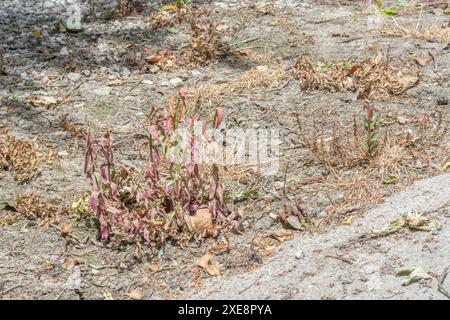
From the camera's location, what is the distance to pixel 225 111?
197 inches

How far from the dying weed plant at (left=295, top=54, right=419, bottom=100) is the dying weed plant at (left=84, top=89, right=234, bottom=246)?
60.9 inches

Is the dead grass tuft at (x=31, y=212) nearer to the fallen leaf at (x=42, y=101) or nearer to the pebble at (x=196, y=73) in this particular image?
the fallen leaf at (x=42, y=101)

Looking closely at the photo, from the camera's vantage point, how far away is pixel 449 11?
6.39m

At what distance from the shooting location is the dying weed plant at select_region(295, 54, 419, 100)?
5055mm

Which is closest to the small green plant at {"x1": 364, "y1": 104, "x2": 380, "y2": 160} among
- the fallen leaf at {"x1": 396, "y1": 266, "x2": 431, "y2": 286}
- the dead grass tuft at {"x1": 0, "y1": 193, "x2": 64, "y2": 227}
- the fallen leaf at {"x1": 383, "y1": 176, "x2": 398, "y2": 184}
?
the fallen leaf at {"x1": 383, "y1": 176, "x2": 398, "y2": 184}

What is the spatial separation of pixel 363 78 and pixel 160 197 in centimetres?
199

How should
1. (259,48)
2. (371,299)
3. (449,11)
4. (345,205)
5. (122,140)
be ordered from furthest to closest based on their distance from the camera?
1. (449,11)
2. (259,48)
3. (122,140)
4. (345,205)
5. (371,299)

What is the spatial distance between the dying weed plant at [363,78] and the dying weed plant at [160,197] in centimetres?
155

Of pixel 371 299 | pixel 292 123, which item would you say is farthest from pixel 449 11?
pixel 371 299

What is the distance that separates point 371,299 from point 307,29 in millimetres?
3508

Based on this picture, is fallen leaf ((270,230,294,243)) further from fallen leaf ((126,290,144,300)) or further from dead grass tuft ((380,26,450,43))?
dead grass tuft ((380,26,450,43))

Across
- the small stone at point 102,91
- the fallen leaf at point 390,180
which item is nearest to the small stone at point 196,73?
the small stone at point 102,91
